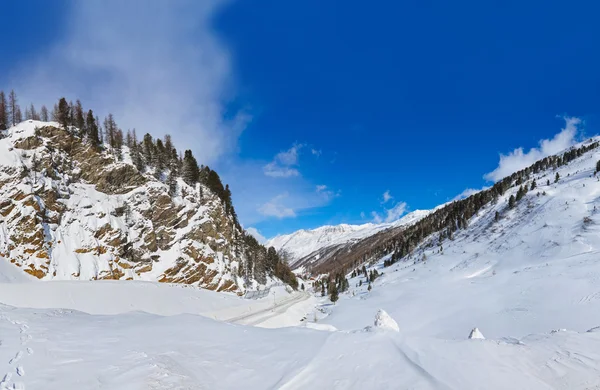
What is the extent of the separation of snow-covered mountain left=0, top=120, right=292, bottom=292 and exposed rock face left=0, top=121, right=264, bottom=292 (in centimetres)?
11

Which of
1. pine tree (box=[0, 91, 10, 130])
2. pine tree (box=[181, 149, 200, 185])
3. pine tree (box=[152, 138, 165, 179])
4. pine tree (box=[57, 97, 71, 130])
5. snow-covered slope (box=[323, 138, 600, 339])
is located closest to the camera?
snow-covered slope (box=[323, 138, 600, 339])

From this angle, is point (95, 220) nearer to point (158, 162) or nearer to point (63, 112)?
point (158, 162)

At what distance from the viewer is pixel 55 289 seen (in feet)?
93.0

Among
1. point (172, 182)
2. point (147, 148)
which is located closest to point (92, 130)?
point (147, 148)

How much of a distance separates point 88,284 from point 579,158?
144736 mm

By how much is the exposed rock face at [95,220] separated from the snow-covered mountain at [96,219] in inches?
4.1

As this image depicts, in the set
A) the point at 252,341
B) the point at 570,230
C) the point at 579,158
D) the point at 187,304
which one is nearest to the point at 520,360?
the point at 252,341

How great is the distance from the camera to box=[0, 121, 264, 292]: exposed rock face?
3725 cm

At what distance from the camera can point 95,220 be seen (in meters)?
43.9

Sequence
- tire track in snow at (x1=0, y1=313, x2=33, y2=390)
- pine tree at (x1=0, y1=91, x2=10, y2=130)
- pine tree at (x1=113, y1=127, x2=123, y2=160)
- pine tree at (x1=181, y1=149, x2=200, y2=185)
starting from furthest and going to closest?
pine tree at (x1=181, y1=149, x2=200, y2=185) → pine tree at (x1=113, y1=127, x2=123, y2=160) → pine tree at (x1=0, y1=91, x2=10, y2=130) → tire track in snow at (x1=0, y1=313, x2=33, y2=390)

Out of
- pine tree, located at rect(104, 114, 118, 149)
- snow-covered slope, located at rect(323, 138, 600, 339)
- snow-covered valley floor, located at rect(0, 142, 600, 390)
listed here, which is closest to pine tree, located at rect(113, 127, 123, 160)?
pine tree, located at rect(104, 114, 118, 149)

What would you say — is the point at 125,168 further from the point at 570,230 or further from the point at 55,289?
the point at 570,230

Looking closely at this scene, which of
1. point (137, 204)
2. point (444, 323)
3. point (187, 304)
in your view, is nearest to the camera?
point (444, 323)

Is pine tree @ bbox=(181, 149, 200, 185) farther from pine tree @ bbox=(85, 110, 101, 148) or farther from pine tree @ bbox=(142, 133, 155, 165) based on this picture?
pine tree @ bbox=(85, 110, 101, 148)
